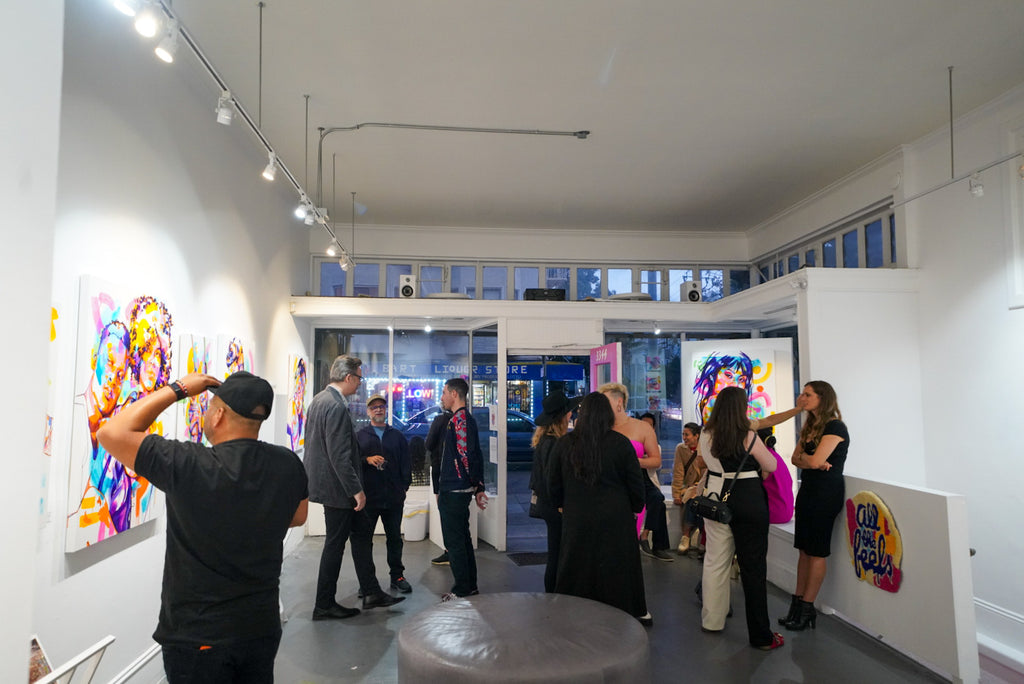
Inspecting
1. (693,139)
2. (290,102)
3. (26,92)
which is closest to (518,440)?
(693,139)

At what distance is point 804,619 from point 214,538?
3.96 meters

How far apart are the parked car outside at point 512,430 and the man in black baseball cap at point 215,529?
481 cm

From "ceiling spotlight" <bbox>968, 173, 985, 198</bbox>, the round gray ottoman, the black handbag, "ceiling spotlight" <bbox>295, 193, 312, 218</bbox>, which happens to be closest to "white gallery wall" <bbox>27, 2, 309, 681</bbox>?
"ceiling spotlight" <bbox>295, 193, 312, 218</bbox>

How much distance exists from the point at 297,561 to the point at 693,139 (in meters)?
5.19

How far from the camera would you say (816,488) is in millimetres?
4141

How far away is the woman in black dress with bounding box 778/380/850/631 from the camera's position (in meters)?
4.05

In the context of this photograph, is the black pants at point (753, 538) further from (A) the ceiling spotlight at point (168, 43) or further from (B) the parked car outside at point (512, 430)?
(A) the ceiling spotlight at point (168, 43)

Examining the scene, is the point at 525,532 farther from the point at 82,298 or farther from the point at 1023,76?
the point at 1023,76

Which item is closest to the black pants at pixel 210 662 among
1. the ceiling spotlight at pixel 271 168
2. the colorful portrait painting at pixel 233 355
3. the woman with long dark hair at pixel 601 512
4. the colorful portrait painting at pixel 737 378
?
the woman with long dark hair at pixel 601 512

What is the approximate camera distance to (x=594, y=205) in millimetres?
6852

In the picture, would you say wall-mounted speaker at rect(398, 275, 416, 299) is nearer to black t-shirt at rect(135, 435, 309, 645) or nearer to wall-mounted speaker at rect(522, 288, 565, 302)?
wall-mounted speaker at rect(522, 288, 565, 302)

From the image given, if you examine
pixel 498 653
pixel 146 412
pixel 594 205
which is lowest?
pixel 498 653

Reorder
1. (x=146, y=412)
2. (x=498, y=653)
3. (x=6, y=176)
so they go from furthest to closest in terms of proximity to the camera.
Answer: (x=498, y=653), (x=146, y=412), (x=6, y=176)

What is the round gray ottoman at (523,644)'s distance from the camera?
2.26m
